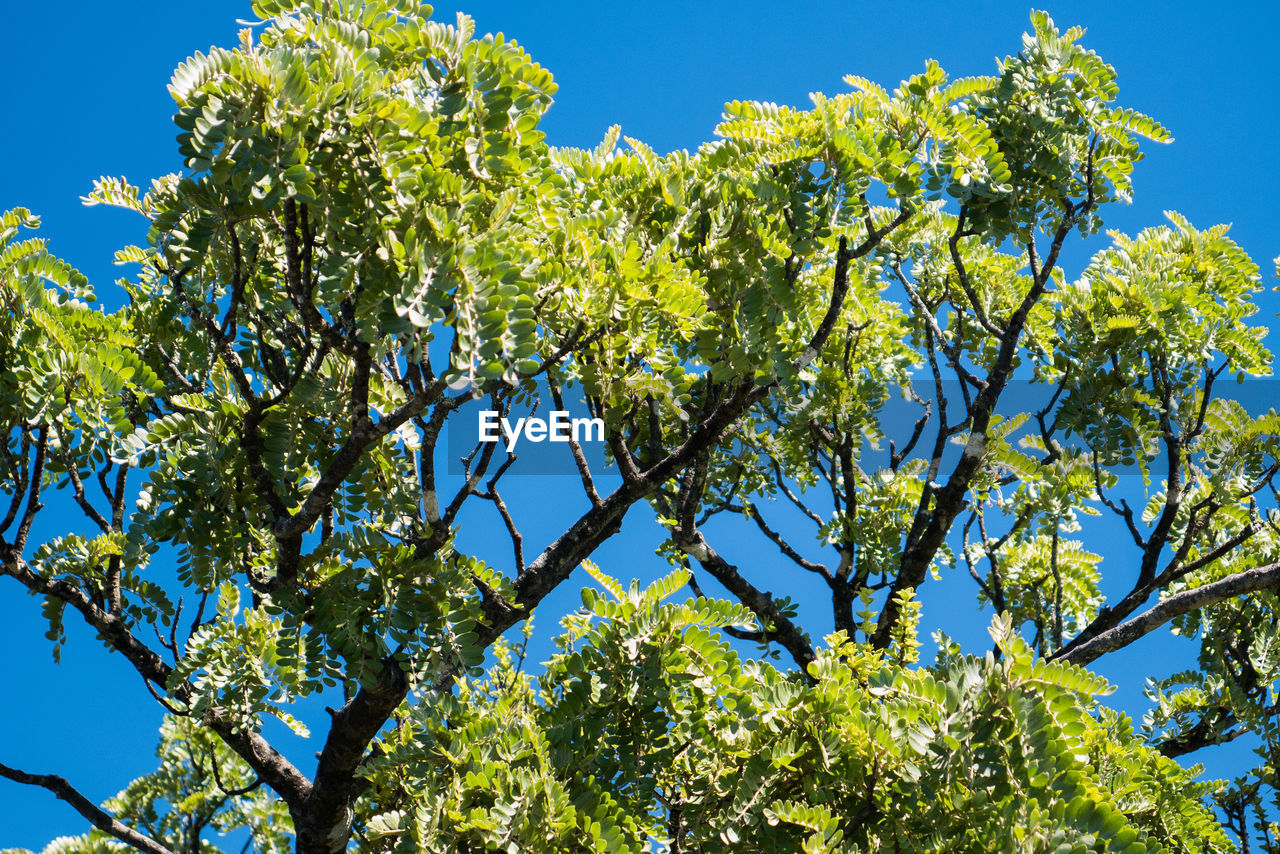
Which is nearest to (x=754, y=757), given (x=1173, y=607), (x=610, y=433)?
(x=610, y=433)

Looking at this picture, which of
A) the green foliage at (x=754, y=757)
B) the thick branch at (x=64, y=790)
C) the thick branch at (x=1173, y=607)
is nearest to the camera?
the green foliage at (x=754, y=757)

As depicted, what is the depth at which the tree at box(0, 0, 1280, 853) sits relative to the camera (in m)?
3.65

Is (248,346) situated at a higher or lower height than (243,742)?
higher

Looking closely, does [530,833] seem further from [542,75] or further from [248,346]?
[248,346]

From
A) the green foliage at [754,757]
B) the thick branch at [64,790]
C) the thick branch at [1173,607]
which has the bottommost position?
the green foliage at [754,757]

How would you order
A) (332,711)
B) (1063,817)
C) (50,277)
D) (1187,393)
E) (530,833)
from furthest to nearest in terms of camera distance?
(1187,393) < (332,711) < (50,277) < (530,833) < (1063,817)

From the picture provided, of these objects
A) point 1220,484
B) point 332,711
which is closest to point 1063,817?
point 332,711

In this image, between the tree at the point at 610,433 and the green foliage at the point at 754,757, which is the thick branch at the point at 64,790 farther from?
the green foliage at the point at 754,757

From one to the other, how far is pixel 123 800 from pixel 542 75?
729cm

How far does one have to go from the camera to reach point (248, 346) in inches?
224

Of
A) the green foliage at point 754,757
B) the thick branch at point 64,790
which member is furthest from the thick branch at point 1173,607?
the thick branch at point 64,790

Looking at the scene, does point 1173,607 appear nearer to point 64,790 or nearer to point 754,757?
point 754,757

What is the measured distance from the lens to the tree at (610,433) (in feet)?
12.0

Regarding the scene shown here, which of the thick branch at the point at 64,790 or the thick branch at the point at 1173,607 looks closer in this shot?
the thick branch at the point at 64,790
